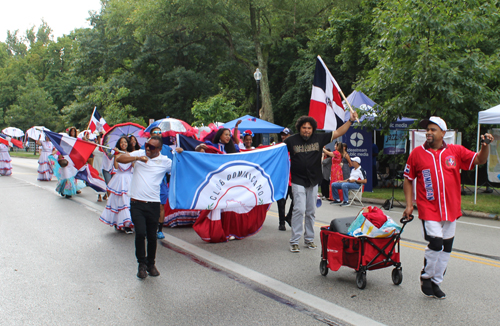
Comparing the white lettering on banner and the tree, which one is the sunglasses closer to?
the white lettering on banner

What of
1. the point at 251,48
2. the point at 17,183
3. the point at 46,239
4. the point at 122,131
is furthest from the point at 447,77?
the point at 251,48

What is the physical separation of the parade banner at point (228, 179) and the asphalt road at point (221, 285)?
0.80 m

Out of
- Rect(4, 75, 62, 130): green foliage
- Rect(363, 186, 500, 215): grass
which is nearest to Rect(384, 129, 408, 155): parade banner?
Rect(363, 186, 500, 215): grass

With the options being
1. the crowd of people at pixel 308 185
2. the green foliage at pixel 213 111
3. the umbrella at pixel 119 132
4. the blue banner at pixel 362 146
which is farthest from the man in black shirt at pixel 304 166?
the green foliage at pixel 213 111

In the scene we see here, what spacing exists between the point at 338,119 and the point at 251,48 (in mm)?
25411

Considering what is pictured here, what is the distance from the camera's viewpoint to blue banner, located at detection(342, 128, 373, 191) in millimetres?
15336

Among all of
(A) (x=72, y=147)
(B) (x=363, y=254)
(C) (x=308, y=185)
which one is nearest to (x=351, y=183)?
(C) (x=308, y=185)

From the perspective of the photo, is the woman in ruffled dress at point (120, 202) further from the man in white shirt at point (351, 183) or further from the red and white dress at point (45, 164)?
the red and white dress at point (45, 164)

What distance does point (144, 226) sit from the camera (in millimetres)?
5441

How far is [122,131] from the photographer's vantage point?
11.2 meters

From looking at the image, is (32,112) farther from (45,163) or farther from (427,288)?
(427,288)

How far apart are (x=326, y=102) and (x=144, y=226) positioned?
11.8 feet

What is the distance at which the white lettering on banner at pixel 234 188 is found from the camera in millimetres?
6598

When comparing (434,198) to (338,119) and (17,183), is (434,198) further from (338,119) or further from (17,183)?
(17,183)
